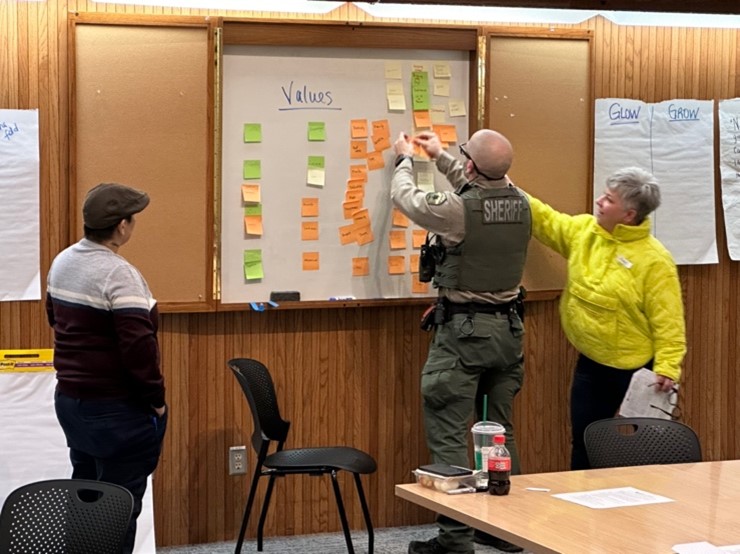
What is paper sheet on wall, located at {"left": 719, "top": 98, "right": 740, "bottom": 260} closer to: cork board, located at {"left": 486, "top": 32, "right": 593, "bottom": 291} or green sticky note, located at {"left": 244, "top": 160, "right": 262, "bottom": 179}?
cork board, located at {"left": 486, "top": 32, "right": 593, "bottom": 291}

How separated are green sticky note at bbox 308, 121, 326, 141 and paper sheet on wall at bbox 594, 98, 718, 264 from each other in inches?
53.9

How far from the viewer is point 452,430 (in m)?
4.87

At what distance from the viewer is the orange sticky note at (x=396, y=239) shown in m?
5.31

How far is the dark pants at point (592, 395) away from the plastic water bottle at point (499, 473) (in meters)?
1.75

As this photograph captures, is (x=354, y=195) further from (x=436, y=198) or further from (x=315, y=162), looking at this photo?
(x=436, y=198)

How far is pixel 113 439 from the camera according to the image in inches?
153

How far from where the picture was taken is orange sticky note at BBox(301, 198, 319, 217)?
517 centimetres

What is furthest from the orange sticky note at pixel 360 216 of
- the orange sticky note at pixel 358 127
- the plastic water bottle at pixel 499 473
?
the plastic water bottle at pixel 499 473

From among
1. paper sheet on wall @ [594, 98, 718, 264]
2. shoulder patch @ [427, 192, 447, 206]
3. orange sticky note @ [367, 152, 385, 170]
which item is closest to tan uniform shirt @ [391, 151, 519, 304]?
shoulder patch @ [427, 192, 447, 206]

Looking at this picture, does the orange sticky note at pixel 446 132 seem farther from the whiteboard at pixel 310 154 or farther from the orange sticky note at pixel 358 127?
the orange sticky note at pixel 358 127

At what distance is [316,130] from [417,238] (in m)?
0.69

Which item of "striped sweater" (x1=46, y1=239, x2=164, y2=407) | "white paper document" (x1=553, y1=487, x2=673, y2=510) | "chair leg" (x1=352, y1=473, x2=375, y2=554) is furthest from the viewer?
"chair leg" (x1=352, y1=473, x2=375, y2=554)

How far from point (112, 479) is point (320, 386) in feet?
5.03

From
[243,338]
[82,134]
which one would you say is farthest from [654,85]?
[82,134]
